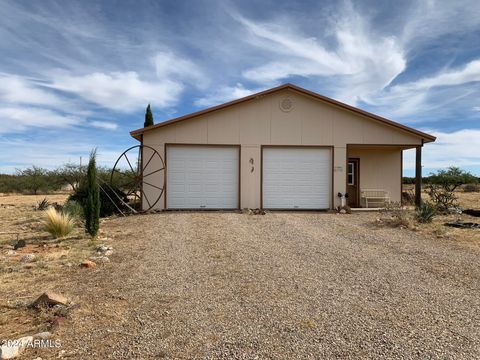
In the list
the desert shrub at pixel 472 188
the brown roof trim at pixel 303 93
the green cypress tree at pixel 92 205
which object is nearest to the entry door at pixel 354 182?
the brown roof trim at pixel 303 93

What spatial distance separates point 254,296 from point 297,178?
1044 centimetres

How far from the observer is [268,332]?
3.54 meters

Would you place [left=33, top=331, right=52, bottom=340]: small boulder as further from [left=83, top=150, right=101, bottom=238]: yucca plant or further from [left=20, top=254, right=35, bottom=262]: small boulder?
[left=83, top=150, right=101, bottom=238]: yucca plant

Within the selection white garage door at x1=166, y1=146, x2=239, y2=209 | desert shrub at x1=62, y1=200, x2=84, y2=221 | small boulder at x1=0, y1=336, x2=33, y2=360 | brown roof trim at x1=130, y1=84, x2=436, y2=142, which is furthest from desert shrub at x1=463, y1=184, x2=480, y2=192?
small boulder at x1=0, y1=336, x2=33, y2=360

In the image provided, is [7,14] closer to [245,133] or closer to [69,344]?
[245,133]

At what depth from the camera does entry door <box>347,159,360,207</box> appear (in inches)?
674

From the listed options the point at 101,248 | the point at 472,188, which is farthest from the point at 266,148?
the point at 472,188

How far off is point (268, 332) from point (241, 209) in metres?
10.8

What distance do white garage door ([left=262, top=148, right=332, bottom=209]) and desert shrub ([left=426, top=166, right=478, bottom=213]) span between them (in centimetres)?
471

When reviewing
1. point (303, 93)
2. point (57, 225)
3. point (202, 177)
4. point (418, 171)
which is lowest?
point (57, 225)

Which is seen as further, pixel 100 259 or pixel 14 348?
pixel 100 259

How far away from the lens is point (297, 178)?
577 inches

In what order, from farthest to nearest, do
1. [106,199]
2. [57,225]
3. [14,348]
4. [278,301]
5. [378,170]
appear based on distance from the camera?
[378,170], [106,199], [57,225], [278,301], [14,348]

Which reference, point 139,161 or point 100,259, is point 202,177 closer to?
point 139,161
